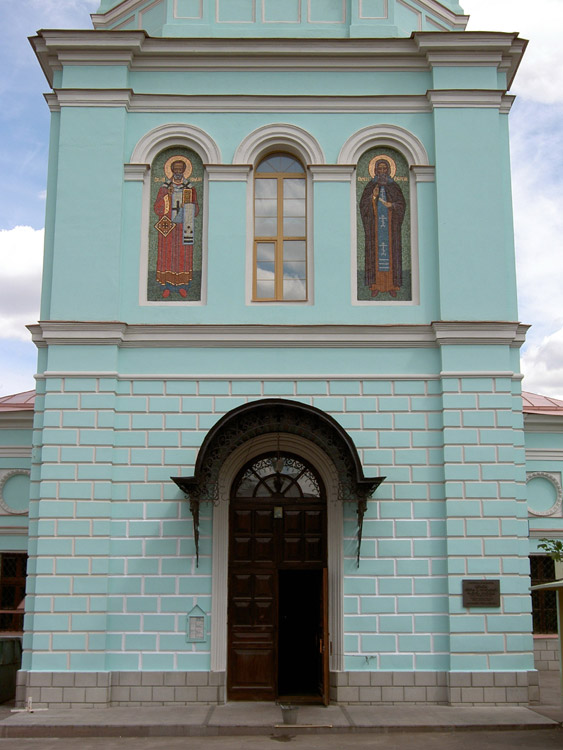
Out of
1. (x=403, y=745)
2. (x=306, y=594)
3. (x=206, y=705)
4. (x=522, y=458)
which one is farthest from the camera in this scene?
(x=306, y=594)

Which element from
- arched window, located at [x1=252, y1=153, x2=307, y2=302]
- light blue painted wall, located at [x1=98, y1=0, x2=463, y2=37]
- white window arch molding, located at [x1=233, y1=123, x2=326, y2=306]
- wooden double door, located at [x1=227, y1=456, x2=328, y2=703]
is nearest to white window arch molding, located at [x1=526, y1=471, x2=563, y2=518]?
wooden double door, located at [x1=227, y1=456, x2=328, y2=703]

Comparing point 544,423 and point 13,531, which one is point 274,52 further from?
point 13,531

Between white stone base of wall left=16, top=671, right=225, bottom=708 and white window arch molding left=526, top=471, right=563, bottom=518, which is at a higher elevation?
white window arch molding left=526, top=471, right=563, bottom=518

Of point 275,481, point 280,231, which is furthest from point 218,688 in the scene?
point 280,231

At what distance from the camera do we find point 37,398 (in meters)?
14.7

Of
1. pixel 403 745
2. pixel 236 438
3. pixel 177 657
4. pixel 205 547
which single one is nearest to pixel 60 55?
pixel 236 438

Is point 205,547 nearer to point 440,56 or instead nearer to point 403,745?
point 403,745

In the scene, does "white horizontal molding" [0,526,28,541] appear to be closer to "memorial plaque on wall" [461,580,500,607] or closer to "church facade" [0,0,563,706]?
"church facade" [0,0,563,706]

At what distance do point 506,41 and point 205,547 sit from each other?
965 centimetres

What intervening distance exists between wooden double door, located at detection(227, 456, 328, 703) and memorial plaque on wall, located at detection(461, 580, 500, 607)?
2.18 m

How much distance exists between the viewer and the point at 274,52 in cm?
1555

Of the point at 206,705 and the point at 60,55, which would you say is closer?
the point at 206,705

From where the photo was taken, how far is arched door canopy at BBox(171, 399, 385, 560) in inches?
532

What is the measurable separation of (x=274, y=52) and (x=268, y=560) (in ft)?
27.6
